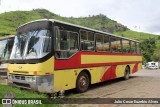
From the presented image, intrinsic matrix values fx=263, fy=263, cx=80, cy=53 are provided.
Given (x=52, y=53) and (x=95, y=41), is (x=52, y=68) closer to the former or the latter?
(x=52, y=53)

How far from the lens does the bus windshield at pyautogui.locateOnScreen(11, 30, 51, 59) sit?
1026cm

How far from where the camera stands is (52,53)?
34.0 ft

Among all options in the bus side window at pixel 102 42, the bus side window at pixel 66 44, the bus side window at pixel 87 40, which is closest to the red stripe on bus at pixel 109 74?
the bus side window at pixel 102 42

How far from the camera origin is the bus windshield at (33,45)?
1026cm

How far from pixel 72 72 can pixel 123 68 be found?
706 cm

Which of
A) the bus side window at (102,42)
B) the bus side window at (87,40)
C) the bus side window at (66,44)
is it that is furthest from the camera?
the bus side window at (102,42)

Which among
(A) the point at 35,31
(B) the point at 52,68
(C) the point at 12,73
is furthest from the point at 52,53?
(C) the point at 12,73

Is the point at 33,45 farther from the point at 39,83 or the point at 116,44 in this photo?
the point at 116,44

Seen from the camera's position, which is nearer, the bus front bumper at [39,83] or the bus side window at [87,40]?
the bus front bumper at [39,83]

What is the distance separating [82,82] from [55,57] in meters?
2.46

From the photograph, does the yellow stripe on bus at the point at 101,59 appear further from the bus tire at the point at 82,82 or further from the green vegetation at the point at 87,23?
the green vegetation at the point at 87,23

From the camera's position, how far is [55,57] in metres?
10.5

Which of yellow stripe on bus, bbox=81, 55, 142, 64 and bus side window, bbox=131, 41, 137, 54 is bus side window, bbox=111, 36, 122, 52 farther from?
bus side window, bbox=131, 41, 137, 54

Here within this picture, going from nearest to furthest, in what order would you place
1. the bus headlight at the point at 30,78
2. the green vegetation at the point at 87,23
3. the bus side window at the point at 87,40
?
the bus headlight at the point at 30,78
the bus side window at the point at 87,40
the green vegetation at the point at 87,23
